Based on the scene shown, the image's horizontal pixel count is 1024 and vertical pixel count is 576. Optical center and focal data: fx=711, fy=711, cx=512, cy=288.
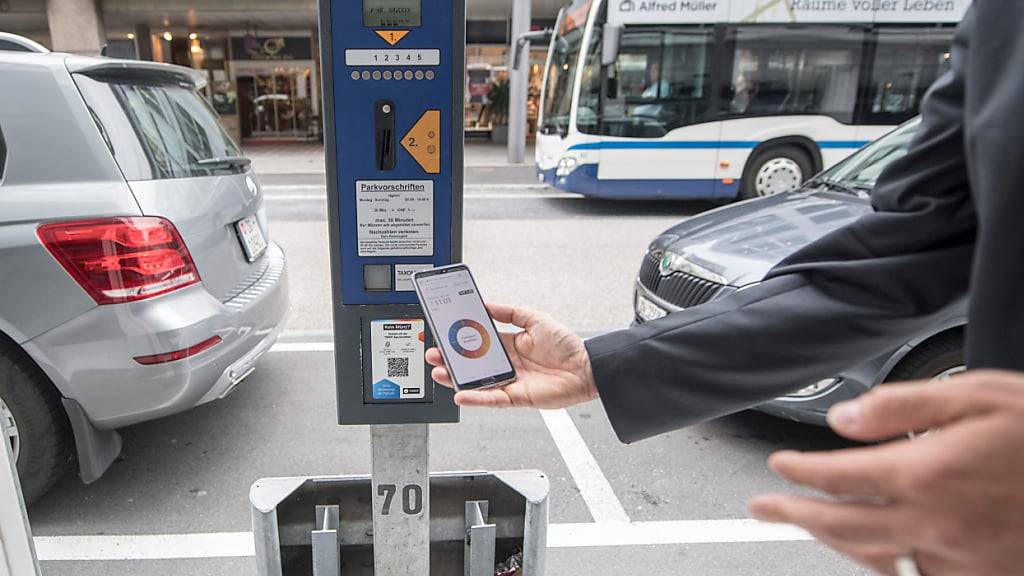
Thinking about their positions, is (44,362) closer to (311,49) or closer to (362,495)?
(362,495)

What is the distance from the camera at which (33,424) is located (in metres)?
2.65

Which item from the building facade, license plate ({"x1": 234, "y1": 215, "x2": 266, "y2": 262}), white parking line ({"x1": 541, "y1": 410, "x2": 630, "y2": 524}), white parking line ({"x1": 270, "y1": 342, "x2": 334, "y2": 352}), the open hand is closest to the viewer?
the open hand

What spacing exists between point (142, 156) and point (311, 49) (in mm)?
20240

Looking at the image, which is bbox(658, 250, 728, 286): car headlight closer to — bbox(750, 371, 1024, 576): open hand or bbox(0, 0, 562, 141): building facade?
bbox(750, 371, 1024, 576): open hand

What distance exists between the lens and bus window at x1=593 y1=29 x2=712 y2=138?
936 cm

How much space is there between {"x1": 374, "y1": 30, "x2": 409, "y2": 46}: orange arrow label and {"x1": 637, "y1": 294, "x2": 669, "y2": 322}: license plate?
233 cm

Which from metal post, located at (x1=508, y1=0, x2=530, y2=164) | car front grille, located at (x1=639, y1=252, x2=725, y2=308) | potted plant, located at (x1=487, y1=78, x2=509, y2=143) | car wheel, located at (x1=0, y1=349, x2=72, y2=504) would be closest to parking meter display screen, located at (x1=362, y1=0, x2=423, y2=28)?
car wheel, located at (x1=0, y1=349, x2=72, y2=504)

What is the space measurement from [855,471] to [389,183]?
1.29 metres

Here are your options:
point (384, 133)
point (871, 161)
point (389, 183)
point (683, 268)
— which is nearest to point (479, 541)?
point (389, 183)

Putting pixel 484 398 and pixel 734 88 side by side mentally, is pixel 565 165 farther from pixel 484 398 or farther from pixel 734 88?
pixel 484 398

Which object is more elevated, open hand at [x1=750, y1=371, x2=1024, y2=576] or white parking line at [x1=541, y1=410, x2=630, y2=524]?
open hand at [x1=750, y1=371, x2=1024, y2=576]

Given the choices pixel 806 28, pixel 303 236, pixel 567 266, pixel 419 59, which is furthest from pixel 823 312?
pixel 806 28

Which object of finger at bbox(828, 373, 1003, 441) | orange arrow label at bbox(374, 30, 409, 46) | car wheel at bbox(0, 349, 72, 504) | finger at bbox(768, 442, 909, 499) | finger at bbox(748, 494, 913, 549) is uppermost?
orange arrow label at bbox(374, 30, 409, 46)

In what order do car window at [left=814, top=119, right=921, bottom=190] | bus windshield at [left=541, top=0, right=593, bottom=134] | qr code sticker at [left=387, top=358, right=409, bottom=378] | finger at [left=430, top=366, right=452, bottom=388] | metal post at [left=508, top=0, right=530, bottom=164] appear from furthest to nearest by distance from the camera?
metal post at [left=508, top=0, right=530, bottom=164] → bus windshield at [left=541, top=0, right=593, bottom=134] → car window at [left=814, top=119, right=921, bottom=190] → qr code sticker at [left=387, top=358, right=409, bottom=378] → finger at [left=430, top=366, right=452, bottom=388]
